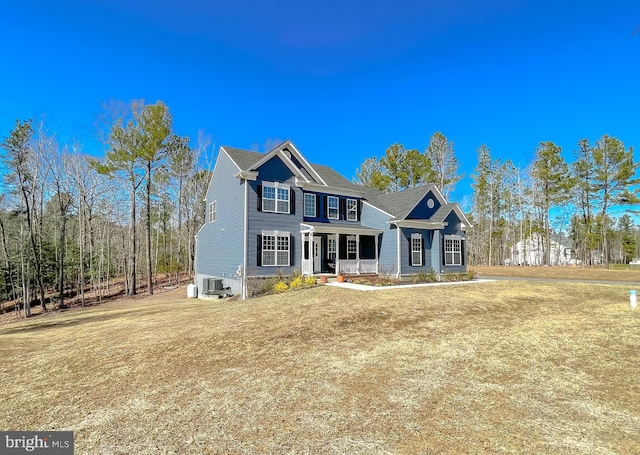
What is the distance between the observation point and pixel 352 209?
21953 millimetres

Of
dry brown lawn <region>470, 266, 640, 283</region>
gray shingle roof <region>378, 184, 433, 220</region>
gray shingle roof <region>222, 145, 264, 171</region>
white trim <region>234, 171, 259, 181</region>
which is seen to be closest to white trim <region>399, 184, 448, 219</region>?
gray shingle roof <region>378, 184, 433, 220</region>

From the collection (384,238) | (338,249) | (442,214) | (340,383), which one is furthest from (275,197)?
(340,383)

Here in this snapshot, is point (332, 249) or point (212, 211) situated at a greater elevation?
point (212, 211)

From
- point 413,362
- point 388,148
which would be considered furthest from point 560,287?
point 388,148

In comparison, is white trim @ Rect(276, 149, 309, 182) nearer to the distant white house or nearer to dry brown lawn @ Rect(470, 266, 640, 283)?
dry brown lawn @ Rect(470, 266, 640, 283)

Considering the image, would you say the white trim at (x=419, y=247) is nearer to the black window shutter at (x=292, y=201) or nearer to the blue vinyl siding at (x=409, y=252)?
the blue vinyl siding at (x=409, y=252)

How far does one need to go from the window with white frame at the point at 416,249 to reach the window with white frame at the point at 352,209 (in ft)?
13.2

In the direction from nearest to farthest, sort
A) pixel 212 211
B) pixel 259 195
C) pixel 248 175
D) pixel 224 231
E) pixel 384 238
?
pixel 248 175 < pixel 259 195 < pixel 224 231 < pixel 384 238 < pixel 212 211

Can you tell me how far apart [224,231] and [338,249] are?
23.1 feet

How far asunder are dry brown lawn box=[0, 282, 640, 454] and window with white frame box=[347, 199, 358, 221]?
38.6 ft

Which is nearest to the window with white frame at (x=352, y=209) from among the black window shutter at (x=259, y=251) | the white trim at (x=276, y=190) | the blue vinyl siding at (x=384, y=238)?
the blue vinyl siding at (x=384, y=238)

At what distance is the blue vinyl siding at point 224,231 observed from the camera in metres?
18.1

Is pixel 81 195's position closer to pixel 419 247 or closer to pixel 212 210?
pixel 212 210

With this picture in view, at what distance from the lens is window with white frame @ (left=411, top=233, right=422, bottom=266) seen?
20359 millimetres
